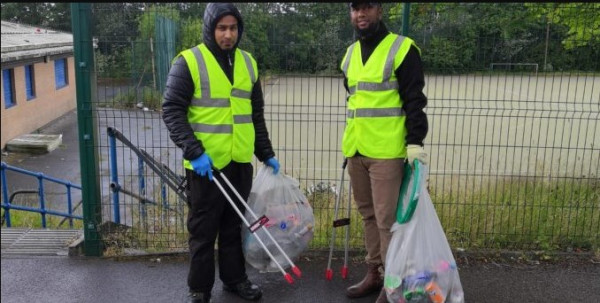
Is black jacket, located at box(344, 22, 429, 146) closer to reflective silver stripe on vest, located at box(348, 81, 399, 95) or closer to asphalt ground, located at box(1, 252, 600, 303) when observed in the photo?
reflective silver stripe on vest, located at box(348, 81, 399, 95)

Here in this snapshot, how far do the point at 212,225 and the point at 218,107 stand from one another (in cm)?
75

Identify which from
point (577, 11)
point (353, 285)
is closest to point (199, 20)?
point (353, 285)

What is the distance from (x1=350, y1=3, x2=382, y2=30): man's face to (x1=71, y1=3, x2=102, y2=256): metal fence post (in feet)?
6.65

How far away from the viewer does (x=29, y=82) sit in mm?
19016

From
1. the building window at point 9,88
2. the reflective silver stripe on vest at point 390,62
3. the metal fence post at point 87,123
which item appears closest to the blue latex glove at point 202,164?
the reflective silver stripe on vest at point 390,62

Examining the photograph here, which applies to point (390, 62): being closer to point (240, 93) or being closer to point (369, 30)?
point (369, 30)

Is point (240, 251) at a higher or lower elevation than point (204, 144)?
lower

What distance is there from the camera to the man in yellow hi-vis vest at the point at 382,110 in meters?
3.35

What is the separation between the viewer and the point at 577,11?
4.42 meters

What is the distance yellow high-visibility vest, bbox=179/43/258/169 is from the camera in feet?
11.1

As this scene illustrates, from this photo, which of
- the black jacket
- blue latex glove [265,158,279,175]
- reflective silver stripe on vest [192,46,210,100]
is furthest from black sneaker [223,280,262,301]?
the black jacket

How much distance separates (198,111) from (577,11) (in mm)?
3068

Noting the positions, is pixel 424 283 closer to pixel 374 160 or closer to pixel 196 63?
pixel 374 160

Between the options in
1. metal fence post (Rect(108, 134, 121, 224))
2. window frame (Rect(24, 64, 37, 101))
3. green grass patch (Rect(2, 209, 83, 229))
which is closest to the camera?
metal fence post (Rect(108, 134, 121, 224))
